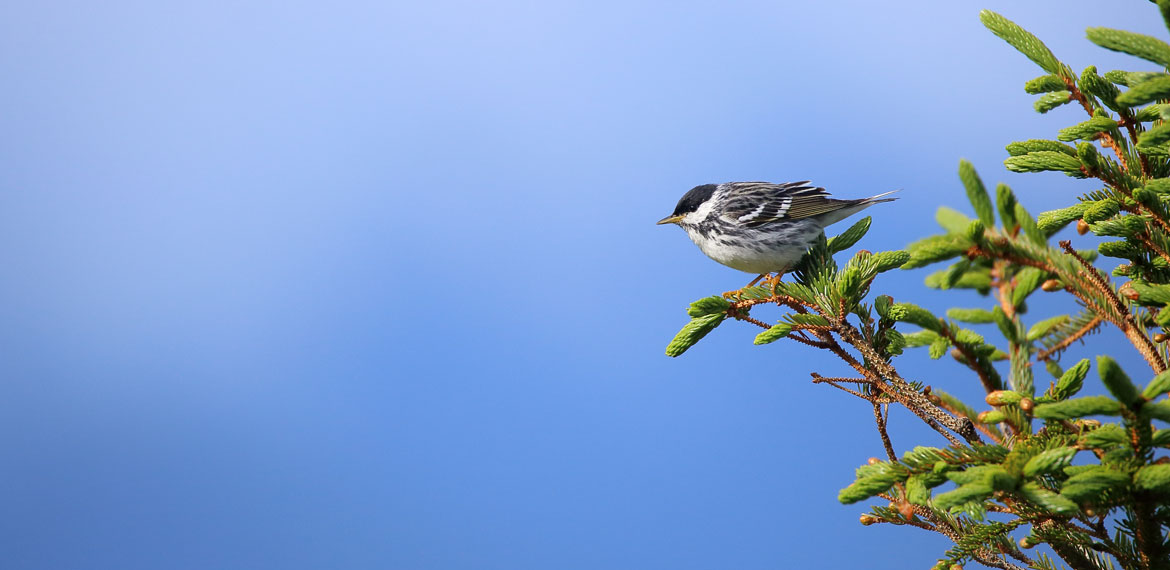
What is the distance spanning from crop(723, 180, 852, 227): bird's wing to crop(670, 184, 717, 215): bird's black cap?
17cm

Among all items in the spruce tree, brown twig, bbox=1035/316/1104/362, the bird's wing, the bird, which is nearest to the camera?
the spruce tree

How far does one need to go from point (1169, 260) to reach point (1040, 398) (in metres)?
1.06

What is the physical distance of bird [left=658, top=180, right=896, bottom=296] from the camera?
17.1 ft

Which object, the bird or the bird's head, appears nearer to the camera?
the bird

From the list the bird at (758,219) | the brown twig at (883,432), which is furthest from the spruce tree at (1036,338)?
the bird at (758,219)

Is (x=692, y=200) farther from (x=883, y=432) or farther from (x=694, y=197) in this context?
(x=883, y=432)

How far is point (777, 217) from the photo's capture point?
5.43m

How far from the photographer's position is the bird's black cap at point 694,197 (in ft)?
19.7

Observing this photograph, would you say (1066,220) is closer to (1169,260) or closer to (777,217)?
(1169,260)

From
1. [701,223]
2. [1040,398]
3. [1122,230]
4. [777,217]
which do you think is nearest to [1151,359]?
[1122,230]

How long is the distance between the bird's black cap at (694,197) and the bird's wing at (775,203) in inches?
6.6

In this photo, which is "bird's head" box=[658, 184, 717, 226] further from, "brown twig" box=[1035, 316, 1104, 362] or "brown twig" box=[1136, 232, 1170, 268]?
"brown twig" box=[1136, 232, 1170, 268]

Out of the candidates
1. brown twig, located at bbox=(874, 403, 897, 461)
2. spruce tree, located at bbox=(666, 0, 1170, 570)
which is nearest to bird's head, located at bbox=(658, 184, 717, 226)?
spruce tree, located at bbox=(666, 0, 1170, 570)

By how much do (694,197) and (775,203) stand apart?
0.63 m
